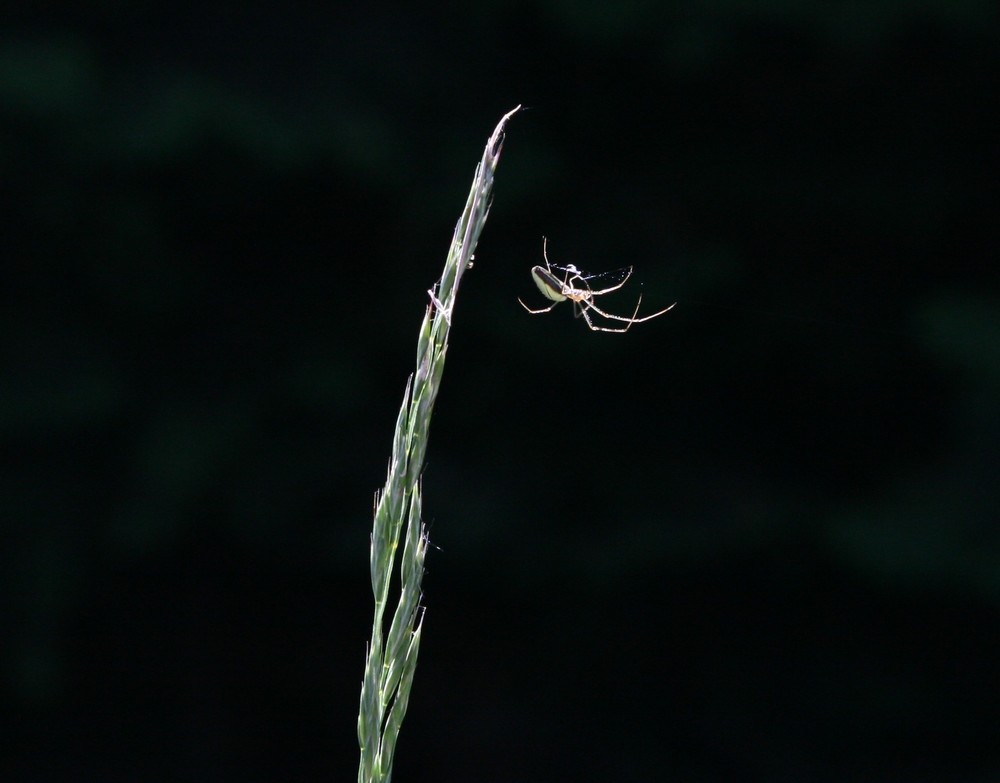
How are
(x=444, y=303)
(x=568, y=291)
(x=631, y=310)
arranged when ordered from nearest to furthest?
1. (x=444, y=303)
2. (x=568, y=291)
3. (x=631, y=310)

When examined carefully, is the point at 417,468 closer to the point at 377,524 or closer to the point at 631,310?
the point at 377,524

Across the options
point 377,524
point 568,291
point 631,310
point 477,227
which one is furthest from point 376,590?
point 631,310

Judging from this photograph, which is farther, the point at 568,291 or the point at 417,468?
the point at 568,291

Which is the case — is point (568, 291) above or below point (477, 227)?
above

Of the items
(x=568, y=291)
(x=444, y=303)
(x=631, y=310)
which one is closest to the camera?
(x=444, y=303)

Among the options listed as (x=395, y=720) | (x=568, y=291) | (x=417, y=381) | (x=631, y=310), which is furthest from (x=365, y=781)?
(x=631, y=310)

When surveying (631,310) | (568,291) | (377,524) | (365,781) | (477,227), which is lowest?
(365,781)

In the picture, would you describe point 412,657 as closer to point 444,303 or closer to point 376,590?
point 376,590
